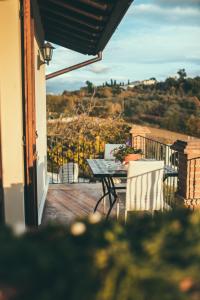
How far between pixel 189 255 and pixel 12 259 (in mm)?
476

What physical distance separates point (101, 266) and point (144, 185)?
9.34ft

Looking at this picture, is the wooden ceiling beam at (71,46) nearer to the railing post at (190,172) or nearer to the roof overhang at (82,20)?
the roof overhang at (82,20)

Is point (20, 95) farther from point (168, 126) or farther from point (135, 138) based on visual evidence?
point (168, 126)

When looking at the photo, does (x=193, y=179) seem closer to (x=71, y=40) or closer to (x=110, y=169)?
(x=110, y=169)

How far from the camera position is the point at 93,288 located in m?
0.86

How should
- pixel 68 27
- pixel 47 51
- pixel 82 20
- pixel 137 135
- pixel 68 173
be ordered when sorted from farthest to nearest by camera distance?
pixel 68 173 < pixel 137 135 < pixel 47 51 < pixel 68 27 < pixel 82 20

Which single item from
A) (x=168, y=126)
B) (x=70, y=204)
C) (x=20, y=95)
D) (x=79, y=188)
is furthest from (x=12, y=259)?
(x=168, y=126)

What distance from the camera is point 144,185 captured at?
146 inches

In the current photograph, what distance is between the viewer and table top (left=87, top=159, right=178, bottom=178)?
3871mm

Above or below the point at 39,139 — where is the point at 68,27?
above

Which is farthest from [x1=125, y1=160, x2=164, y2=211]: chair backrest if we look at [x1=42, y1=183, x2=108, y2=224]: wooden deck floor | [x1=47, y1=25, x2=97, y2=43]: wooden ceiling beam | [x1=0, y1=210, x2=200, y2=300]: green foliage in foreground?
[x1=47, y1=25, x2=97, y2=43]: wooden ceiling beam

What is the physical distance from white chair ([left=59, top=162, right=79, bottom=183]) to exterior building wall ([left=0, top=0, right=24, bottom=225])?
3433 mm

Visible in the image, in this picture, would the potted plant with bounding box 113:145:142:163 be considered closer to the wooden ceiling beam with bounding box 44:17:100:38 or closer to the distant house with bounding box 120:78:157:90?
the wooden ceiling beam with bounding box 44:17:100:38

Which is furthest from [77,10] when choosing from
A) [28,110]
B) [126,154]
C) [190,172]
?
[190,172]
